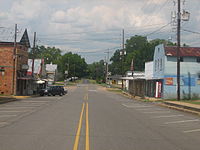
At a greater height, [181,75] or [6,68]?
[6,68]

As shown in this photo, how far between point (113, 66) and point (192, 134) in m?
171

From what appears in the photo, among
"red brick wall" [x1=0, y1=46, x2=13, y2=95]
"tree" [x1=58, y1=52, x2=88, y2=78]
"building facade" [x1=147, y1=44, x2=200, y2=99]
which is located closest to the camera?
"building facade" [x1=147, y1=44, x2=200, y2=99]

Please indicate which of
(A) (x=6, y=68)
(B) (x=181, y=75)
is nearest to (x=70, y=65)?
(A) (x=6, y=68)

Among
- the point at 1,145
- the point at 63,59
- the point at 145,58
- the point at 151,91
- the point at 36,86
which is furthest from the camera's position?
the point at 63,59

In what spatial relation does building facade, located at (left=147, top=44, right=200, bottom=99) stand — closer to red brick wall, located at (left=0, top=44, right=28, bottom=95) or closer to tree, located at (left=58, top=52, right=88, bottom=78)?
red brick wall, located at (left=0, top=44, right=28, bottom=95)

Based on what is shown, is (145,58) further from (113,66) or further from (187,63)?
(187,63)

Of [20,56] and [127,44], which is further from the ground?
[127,44]

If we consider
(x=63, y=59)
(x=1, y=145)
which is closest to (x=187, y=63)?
(x=1, y=145)

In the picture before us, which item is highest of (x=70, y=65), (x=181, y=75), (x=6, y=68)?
(x=70, y=65)

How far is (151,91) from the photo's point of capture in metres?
53.4

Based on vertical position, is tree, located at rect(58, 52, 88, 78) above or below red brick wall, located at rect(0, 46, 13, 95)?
above

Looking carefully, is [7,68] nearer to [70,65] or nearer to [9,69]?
[9,69]

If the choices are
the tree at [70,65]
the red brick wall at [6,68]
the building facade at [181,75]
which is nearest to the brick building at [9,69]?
the red brick wall at [6,68]

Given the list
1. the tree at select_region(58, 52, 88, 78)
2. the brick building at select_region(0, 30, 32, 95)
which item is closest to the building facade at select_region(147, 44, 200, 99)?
the brick building at select_region(0, 30, 32, 95)
